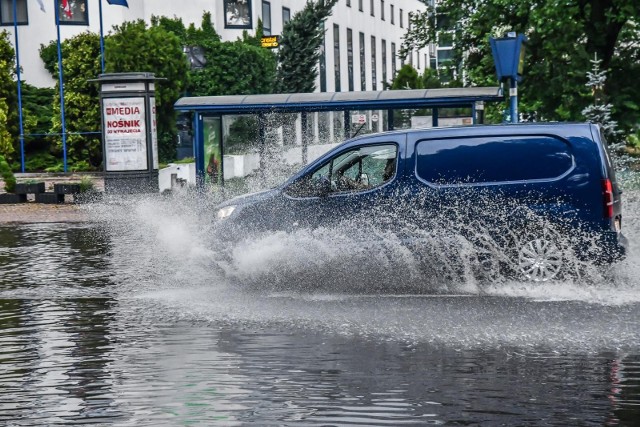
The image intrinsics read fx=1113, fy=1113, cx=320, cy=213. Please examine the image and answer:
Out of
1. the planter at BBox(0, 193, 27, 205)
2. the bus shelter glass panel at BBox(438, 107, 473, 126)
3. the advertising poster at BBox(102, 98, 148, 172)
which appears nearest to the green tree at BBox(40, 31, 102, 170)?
the advertising poster at BBox(102, 98, 148, 172)

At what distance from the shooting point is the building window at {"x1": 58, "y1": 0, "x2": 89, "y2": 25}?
1609 inches

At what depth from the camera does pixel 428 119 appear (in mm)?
22734

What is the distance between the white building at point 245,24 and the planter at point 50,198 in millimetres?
9965

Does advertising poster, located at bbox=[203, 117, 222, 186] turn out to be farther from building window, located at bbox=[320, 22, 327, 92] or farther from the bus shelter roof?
building window, located at bbox=[320, 22, 327, 92]

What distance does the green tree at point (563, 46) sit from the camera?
25766 millimetres

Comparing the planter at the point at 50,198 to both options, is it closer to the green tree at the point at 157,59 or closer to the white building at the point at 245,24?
the white building at the point at 245,24

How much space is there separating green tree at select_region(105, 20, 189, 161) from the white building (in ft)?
9.37

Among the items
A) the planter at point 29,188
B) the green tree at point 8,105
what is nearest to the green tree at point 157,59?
the green tree at point 8,105

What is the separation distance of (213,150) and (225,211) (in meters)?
11.8

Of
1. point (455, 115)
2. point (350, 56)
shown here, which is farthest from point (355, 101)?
point (350, 56)

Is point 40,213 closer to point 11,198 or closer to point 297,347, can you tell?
point 11,198

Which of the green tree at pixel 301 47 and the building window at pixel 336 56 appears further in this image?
the building window at pixel 336 56

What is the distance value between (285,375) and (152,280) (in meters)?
5.45

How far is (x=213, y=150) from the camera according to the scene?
76.6ft
